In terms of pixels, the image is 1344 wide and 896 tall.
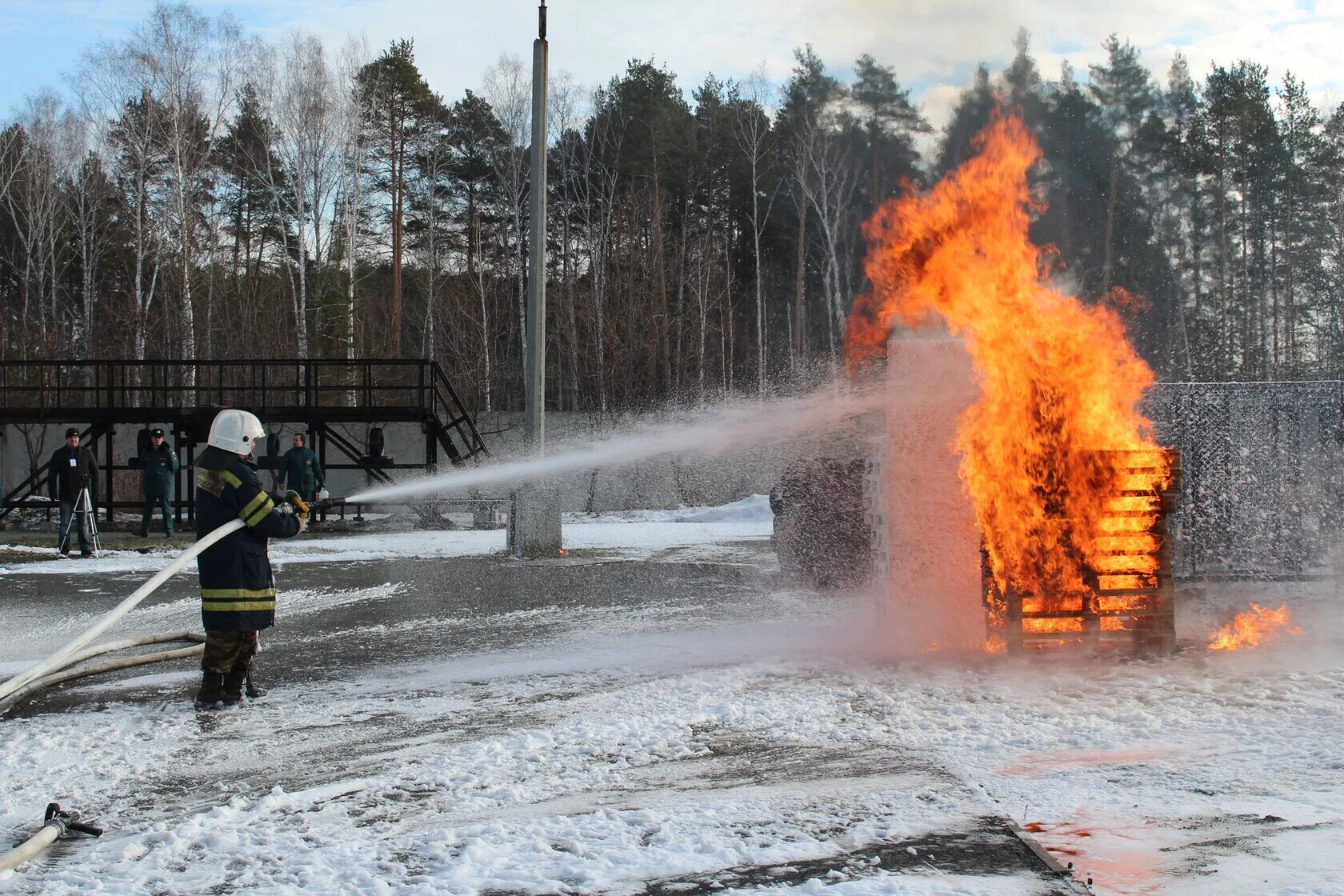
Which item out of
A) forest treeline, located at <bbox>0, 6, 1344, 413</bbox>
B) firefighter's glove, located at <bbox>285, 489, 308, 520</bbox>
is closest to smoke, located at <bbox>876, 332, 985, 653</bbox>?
firefighter's glove, located at <bbox>285, 489, 308, 520</bbox>

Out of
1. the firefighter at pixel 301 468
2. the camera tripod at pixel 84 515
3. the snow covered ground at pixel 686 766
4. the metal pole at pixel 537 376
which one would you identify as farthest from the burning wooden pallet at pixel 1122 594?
the firefighter at pixel 301 468

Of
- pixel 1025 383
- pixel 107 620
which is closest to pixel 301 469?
pixel 107 620

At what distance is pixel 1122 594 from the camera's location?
693 cm

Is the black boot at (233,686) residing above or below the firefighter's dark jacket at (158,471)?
below

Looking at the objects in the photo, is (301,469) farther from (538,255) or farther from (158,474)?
(538,255)

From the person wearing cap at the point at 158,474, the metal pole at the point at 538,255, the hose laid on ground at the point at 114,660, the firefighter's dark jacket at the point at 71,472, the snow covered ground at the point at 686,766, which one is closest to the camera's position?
the snow covered ground at the point at 686,766

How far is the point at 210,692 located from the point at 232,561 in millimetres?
757

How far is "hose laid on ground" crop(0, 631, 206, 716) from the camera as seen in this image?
21.3 ft

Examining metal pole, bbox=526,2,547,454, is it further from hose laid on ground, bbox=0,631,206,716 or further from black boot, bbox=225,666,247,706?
black boot, bbox=225,666,247,706

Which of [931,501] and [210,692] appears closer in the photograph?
[210,692]

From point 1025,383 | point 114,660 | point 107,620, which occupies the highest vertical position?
point 1025,383

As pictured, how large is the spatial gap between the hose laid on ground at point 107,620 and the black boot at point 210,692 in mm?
687

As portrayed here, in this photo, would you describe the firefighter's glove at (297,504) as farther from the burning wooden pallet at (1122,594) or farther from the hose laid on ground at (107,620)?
the burning wooden pallet at (1122,594)

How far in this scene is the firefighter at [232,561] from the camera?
Result: 6121 mm
